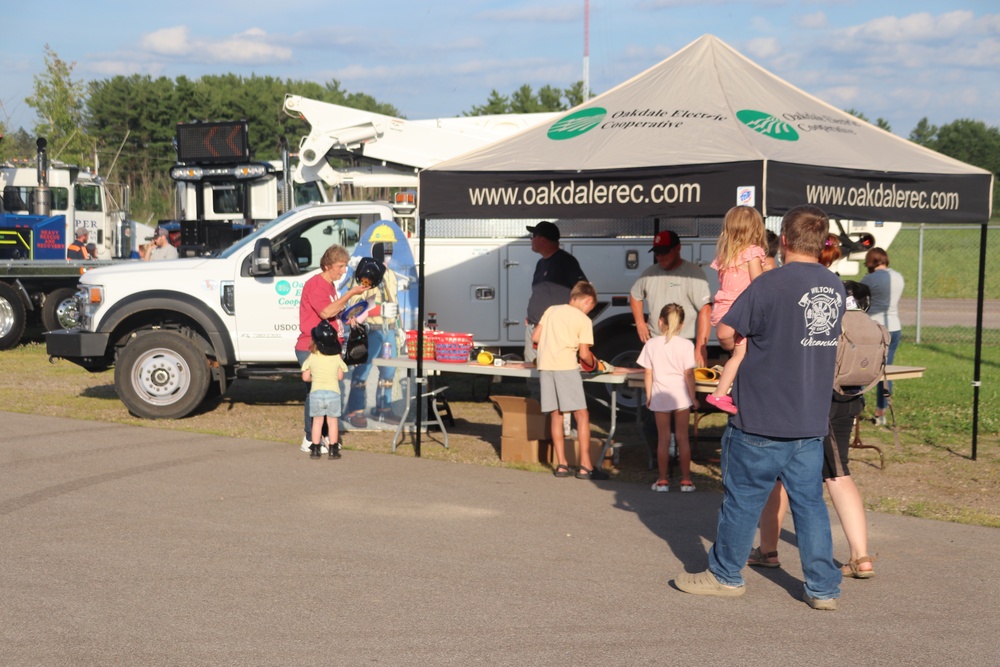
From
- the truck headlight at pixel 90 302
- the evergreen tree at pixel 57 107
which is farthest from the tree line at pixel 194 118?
the truck headlight at pixel 90 302

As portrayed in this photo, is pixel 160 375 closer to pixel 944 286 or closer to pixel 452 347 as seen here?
pixel 452 347

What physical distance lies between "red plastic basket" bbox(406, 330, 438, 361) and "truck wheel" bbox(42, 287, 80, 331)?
9.79m

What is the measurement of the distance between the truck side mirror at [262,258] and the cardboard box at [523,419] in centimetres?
318

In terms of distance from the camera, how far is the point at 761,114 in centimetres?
930

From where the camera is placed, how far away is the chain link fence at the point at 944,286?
2072 cm

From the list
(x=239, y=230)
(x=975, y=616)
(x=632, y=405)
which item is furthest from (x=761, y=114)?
(x=239, y=230)

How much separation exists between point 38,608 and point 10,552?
1224mm

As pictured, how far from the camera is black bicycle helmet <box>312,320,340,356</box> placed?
9.78 metres

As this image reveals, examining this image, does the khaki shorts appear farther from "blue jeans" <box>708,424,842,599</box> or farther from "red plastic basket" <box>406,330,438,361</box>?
"blue jeans" <box>708,424,842,599</box>

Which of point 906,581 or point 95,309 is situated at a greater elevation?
point 95,309

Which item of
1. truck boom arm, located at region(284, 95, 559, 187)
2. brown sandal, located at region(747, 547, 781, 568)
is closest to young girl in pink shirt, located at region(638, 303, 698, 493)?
brown sandal, located at region(747, 547, 781, 568)

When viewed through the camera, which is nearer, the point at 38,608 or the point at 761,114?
the point at 38,608

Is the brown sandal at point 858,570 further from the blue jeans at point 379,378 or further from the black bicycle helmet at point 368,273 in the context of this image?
the blue jeans at point 379,378

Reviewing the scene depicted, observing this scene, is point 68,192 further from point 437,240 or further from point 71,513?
point 71,513
